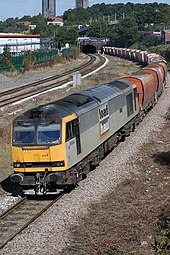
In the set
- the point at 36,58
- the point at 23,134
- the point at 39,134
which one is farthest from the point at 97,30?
the point at 39,134

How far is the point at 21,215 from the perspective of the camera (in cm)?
1516

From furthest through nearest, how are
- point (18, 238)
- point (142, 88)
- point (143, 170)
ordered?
point (142, 88) < point (143, 170) < point (18, 238)

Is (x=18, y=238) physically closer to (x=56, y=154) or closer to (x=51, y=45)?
(x=56, y=154)

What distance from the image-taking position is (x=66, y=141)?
16.3m

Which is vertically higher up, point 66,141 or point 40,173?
point 66,141

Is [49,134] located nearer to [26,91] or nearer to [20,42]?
[26,91]

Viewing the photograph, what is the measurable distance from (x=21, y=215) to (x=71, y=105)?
4636mm

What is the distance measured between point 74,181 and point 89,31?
6507 inches

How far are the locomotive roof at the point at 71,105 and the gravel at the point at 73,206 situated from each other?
254cm

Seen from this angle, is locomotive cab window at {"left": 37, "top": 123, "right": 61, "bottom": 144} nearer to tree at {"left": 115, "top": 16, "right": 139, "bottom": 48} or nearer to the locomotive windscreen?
the locomotive windscreen

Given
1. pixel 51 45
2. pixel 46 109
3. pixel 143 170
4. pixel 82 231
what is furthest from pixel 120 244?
pixel 51 45

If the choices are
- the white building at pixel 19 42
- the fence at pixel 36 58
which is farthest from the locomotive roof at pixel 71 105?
the white building at pixel 19 42

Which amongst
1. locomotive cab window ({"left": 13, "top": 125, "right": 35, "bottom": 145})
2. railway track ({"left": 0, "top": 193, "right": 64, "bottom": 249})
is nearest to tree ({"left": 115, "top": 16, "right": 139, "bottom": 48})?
locomotive cab window ({"left": 13, "top": 125, "right": 35, "bottom": 145})

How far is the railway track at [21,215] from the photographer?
1375 centimetres
